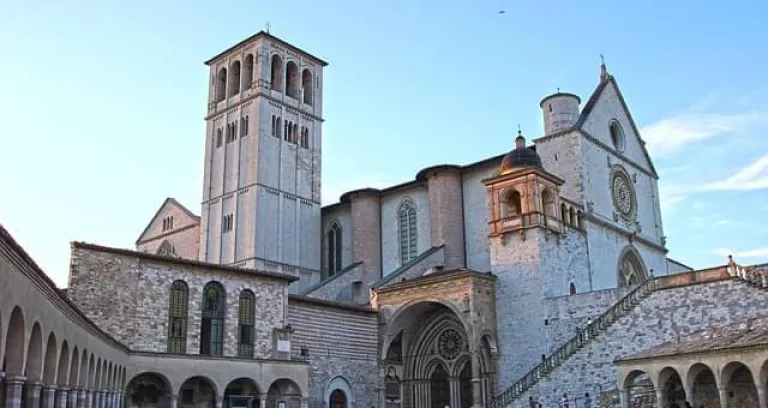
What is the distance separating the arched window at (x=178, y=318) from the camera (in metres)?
25.3

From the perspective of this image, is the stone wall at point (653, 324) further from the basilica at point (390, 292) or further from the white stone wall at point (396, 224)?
the white stone wall at point (396, 224)

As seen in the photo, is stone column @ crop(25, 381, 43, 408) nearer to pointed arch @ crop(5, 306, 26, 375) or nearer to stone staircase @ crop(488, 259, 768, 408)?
pointed arch @ crop(5, 306, 26, 375)

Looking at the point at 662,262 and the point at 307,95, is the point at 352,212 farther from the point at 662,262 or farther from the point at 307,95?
the point at 662,262

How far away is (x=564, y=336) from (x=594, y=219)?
7.19 metres

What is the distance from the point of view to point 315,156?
47875mm

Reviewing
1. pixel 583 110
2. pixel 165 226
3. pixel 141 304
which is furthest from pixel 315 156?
pixel 141 304

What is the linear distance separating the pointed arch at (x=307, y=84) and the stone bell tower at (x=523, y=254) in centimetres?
1932

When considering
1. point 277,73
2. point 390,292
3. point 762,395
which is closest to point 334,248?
point 277,73

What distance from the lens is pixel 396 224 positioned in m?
41.6

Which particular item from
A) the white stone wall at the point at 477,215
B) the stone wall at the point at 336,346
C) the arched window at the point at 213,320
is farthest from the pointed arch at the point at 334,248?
the arched window at the point at 213,320

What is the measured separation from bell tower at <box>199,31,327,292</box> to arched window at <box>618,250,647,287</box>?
57.2 feet

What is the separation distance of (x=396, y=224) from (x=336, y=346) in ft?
39.0

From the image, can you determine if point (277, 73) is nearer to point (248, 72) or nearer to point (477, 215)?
point (248, 72)

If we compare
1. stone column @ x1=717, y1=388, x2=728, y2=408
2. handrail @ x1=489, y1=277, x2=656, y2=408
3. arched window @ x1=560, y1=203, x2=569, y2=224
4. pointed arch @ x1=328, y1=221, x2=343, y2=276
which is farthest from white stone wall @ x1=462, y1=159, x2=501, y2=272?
stone column @ x1=717, y1=388, x2=728, y2=408
